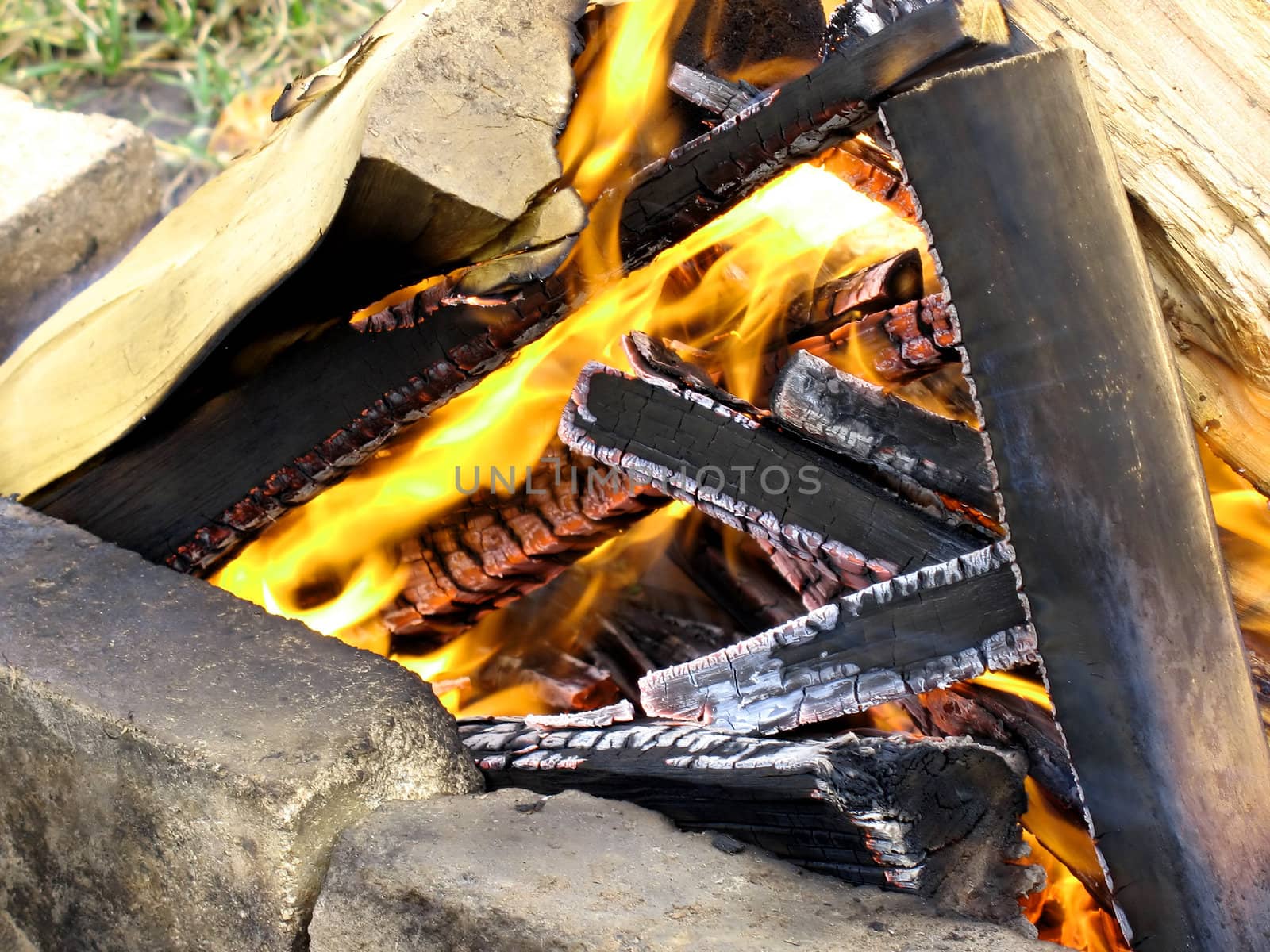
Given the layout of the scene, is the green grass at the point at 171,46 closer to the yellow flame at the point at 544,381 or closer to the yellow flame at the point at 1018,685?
the yellow flame at the point at 544,381

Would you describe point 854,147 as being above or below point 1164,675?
above

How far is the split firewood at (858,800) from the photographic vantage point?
145 cm

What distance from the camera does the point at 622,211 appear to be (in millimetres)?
1823

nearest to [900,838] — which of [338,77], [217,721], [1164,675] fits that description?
[1164,675]

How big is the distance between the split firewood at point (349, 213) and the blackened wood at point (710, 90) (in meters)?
0.22

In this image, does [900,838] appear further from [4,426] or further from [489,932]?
[4,426]

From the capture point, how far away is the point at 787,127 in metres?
1.67

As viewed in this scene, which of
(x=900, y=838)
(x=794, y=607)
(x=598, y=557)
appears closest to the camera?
(x=900, y=838)

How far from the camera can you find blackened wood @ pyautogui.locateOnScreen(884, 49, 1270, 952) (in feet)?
4.49

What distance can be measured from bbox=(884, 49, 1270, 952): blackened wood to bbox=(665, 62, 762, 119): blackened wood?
544mm

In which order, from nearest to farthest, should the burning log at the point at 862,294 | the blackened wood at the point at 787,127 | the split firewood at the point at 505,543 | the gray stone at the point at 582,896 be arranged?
1. the gray stone at the point at 582,896
2. the blackened wood at the point at 787,127
3. the burning log at the point at 862,294
4. the split firewood at the point at 505,543

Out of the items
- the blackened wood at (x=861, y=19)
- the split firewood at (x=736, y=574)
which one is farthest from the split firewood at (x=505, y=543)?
the blackened wood at (x=861, y=19)

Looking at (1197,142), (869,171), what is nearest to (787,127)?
(869,171)

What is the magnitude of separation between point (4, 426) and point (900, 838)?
179 centimetres
